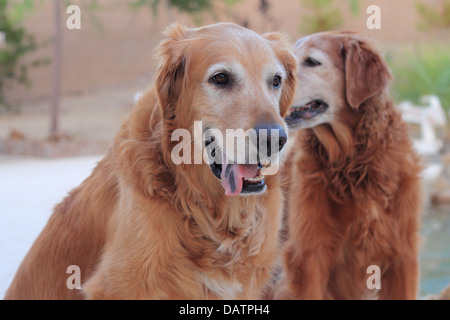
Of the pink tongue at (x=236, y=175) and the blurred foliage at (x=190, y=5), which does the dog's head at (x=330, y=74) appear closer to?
the pink tongue at (x=236, y=175)

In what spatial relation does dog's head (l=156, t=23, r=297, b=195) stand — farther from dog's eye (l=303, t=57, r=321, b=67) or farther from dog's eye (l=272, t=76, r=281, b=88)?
dog's eye (l=303, t=57, r=321, b=67)

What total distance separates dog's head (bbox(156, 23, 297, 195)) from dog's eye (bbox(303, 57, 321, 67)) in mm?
941

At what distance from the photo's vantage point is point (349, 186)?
10.2 feet

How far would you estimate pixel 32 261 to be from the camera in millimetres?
2400

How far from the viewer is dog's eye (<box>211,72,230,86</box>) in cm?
218

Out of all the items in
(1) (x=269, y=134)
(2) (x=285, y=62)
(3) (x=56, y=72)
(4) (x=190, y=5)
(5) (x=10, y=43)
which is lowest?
(1) (x=269, y=134)

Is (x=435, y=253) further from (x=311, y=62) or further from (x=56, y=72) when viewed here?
(x=56, y=72)

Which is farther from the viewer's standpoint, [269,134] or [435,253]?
[435,253]

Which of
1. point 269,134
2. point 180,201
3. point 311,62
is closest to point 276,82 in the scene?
point 269,134

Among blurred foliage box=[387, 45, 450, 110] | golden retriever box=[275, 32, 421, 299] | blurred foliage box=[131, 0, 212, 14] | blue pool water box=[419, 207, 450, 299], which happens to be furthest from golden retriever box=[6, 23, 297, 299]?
blurred foliage box=[131, 0, 212, 14]

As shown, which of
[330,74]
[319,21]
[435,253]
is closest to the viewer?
[330,74]

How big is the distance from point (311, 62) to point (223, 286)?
1.57 meters
